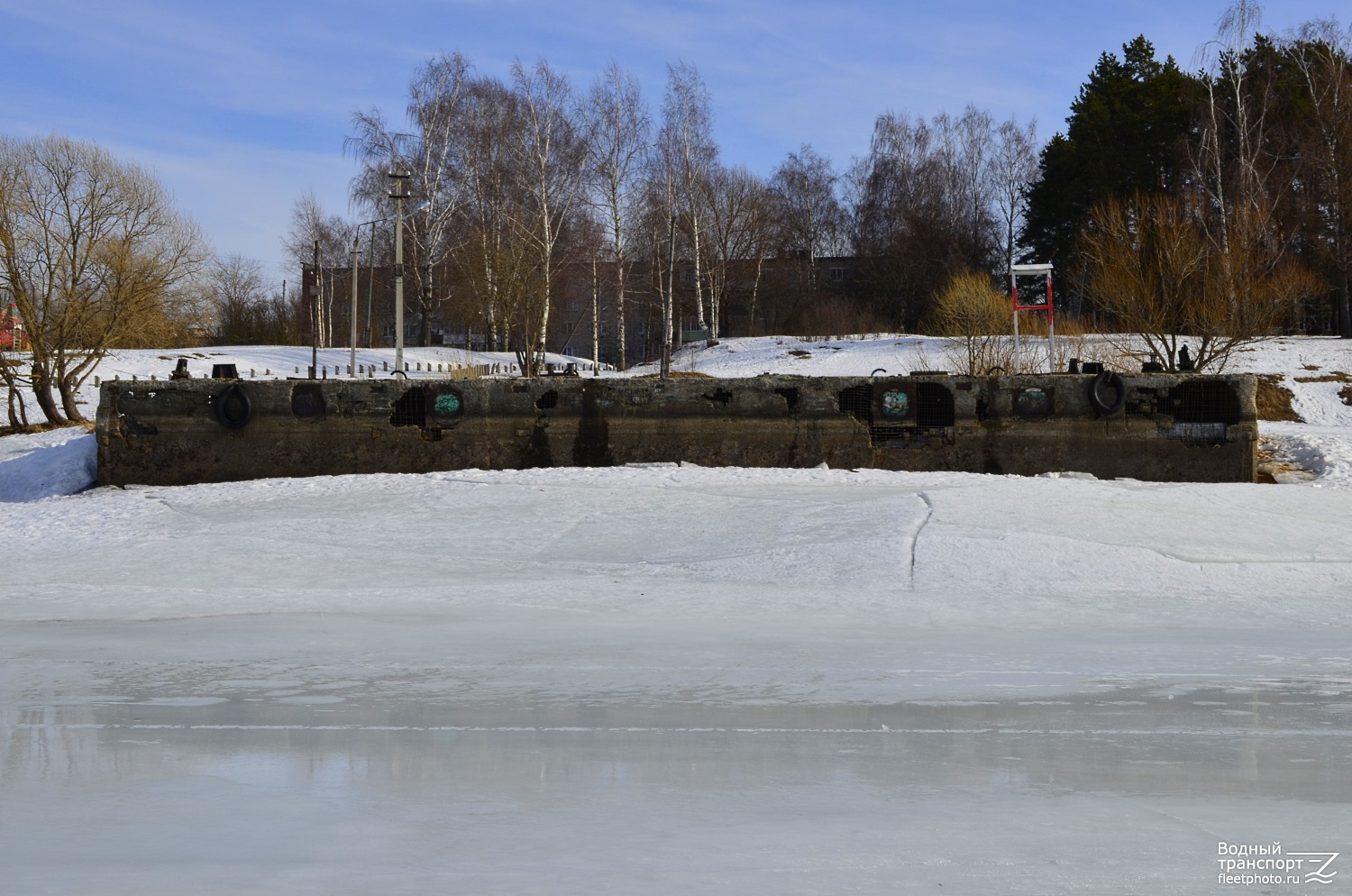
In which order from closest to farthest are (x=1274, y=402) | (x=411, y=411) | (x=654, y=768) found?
1. (x=654, y=768)
2. (x=411, y=411)
3. (x=1274, y=402)

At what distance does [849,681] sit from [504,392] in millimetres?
9123

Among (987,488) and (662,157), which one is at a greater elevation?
(662,157)

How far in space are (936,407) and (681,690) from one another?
8935 millimetres

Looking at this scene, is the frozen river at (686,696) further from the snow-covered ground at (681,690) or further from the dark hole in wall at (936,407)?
the dark hole in wall at (936,407)

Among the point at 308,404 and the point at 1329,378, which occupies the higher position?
the point at 1329,378

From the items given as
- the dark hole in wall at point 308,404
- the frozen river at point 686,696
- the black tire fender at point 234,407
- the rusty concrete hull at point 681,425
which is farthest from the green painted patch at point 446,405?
the frozen river at point 686,696

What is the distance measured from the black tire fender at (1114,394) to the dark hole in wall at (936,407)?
1.53m

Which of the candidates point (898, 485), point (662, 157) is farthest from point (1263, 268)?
point (898, 485)

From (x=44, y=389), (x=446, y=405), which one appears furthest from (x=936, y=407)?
(x=44, y=389)

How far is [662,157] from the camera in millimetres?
50938

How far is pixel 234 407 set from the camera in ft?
47.0

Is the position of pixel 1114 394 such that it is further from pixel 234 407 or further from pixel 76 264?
pixel 76 264

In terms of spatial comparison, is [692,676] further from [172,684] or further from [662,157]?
[662,157]

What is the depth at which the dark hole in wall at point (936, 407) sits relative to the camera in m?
13.9
